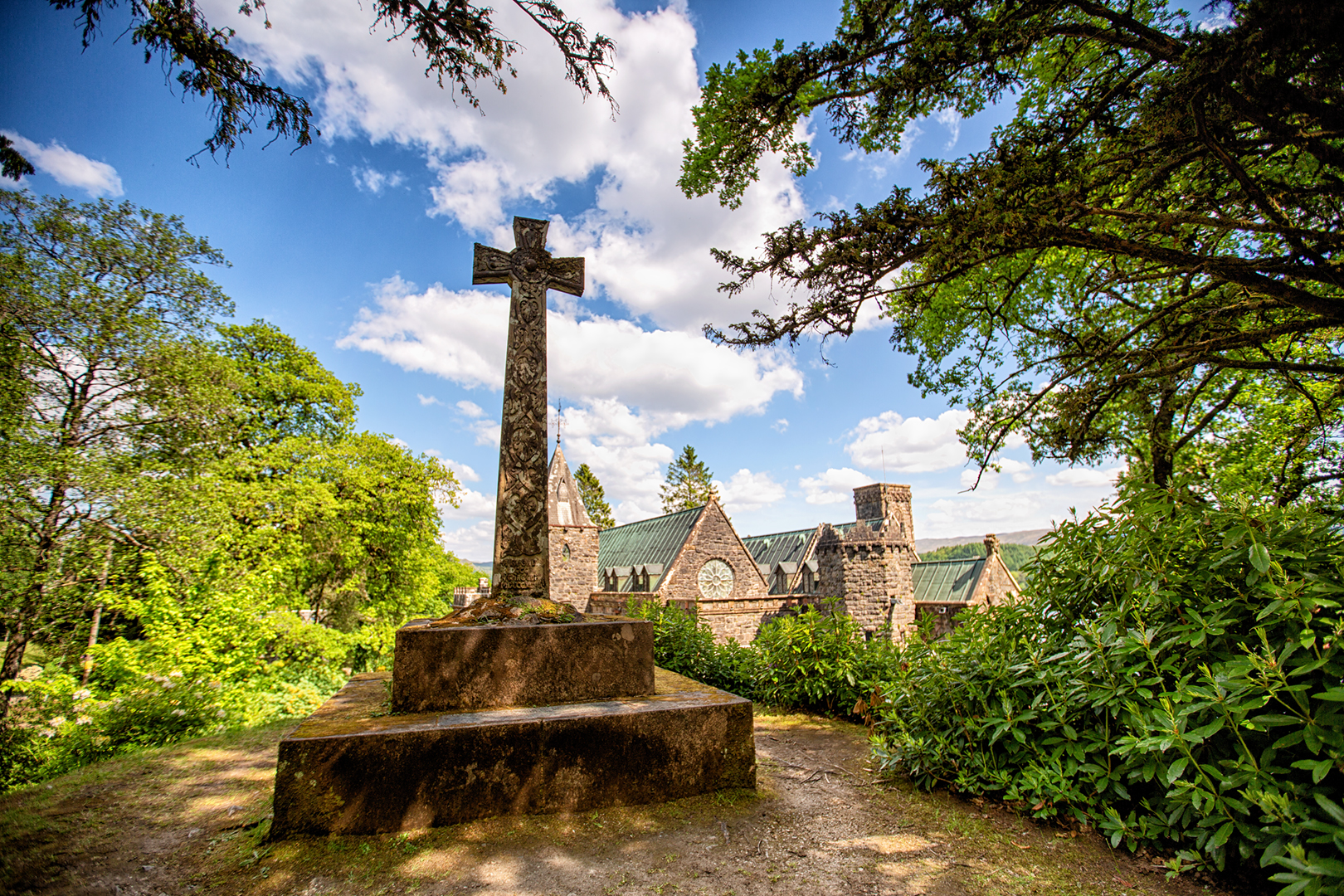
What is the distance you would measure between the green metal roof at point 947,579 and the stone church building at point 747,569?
0.08m

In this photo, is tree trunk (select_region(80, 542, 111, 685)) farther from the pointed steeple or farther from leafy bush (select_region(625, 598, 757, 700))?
the pointed steeple

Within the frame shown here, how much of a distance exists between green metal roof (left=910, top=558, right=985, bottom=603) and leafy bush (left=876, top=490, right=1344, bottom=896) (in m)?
23.2

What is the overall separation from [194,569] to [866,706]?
41.1 feet

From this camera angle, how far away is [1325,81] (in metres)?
3.54

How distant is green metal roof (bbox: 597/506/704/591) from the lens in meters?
21.7

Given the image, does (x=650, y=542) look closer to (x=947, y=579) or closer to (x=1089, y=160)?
(x=947, y=579)

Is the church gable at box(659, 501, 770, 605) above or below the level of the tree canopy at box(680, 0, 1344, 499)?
below

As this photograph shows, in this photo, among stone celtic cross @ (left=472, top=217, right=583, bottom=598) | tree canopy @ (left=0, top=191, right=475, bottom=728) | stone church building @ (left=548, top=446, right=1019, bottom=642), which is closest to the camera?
stone celtic cross @ (left=472, top=217, right=583, bottom=598)

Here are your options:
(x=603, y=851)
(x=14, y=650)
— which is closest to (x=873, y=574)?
(x=603, y=851)

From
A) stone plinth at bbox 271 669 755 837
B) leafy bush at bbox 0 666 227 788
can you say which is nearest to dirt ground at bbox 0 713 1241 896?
stone plinth at bbox 271 669 755 837

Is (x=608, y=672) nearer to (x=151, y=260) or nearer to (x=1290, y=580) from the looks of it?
(x=1290, y=580)

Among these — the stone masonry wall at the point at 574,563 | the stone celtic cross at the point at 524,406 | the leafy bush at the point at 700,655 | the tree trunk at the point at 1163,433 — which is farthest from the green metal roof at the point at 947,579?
the stone celtic cross at the point at 524,406

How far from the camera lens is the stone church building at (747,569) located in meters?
19.1

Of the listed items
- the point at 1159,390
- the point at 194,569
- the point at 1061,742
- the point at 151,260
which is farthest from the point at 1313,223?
the point at 151,260
